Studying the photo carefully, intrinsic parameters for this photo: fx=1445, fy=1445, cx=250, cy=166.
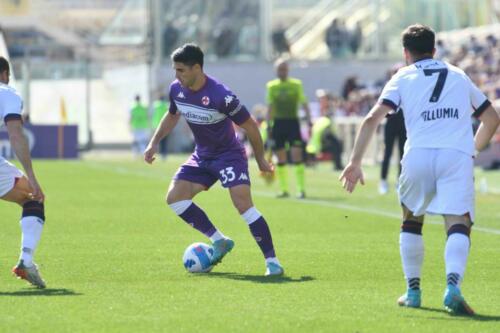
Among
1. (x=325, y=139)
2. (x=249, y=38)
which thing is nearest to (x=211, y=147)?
(x=325, y=139)

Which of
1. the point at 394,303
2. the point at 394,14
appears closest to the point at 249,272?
the point at 394,303

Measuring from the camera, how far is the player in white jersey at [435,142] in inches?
361

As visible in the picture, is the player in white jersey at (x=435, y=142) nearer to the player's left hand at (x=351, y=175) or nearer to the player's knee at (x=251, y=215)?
the player's left hand at (x=351, y=175)

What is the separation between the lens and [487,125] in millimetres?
9562

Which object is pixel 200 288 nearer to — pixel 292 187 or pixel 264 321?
pixel 264 321

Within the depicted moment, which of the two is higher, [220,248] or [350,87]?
[220,248]

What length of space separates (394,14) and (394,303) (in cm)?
4013

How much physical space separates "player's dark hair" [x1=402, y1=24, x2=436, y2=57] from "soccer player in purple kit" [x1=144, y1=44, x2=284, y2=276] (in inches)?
100.0

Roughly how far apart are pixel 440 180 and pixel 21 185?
3.39m

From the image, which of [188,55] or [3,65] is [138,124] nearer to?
[188,55]

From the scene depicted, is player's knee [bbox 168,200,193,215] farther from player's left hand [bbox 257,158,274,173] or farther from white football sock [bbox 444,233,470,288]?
white football sock [bbox 444,233,470,288]

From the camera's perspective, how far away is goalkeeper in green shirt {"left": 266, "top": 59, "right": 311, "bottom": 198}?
2295 centimetres

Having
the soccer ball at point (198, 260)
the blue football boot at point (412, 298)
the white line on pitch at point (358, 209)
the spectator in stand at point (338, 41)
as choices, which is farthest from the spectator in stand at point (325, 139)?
the blue football boot at point (412, 298)

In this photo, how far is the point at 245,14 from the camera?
50.2 m
